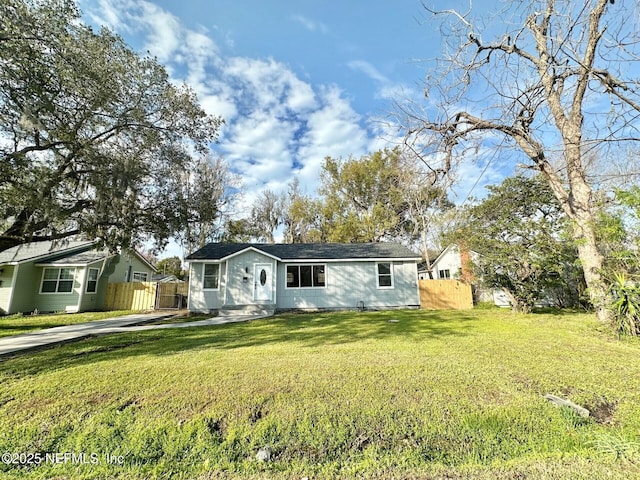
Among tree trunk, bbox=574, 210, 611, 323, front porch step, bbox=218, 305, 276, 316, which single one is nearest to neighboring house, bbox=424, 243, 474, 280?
tree trunk, bbox=574, 210, 611, 323

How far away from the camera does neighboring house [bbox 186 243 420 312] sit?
14133 millimetres

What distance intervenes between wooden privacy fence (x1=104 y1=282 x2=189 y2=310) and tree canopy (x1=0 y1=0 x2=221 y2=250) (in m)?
7.28

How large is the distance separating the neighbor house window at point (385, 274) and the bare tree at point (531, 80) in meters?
8.28

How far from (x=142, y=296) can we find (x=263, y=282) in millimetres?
7701

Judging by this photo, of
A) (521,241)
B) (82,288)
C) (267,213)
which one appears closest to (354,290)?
(521,241)

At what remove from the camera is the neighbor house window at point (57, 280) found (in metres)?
15.6

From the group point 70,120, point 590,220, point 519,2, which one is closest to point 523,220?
point 590,220

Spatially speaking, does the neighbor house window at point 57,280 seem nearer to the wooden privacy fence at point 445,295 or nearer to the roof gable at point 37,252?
the roof gable at point 37,252

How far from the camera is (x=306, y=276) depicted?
1487cm

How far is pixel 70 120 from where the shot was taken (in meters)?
8.20

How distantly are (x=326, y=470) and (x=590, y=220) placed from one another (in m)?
9.11

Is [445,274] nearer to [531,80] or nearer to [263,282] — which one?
[263,282]

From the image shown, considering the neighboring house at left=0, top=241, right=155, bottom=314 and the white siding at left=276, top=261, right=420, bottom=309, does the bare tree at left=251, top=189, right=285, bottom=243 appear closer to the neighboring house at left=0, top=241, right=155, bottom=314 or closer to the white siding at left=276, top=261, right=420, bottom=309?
the neighboring house at left=0, top=241, right=155, bottom=314

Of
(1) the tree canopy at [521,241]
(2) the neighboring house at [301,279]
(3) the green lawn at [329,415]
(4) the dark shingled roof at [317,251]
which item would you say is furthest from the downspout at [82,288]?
(1) the tree canopy at [521,241]
